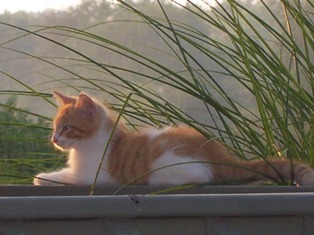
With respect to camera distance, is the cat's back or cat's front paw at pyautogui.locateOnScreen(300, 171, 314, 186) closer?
cat's front paw at pyautogui.locateOnScreen(300, 171, 314, 186)

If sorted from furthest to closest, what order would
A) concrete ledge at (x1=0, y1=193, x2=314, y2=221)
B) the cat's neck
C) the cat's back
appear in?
the cat's neck < the cat's back < concrete ledge at (x1=0, y1=193, x2=314, y2=221)

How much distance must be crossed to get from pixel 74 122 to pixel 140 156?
511mm

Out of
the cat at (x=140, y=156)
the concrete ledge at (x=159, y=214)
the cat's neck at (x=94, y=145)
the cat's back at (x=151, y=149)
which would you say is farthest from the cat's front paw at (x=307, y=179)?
the cat's neck at (x=94, y=145)

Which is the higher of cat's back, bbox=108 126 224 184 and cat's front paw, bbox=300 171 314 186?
cat's back, bbox=108 126 224 184

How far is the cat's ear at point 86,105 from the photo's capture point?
7.77 ft

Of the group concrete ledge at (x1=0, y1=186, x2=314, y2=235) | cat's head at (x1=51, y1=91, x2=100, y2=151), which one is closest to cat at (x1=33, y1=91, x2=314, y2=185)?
cat's head at (x1=51, y1=91, x2=100, y2=151)

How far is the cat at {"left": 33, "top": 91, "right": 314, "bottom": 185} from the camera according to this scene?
168 cm

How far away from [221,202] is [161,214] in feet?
0.22

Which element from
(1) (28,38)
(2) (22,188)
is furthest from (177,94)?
(2) (22,188)

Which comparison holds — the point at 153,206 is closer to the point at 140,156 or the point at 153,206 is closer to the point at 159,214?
the point at 159,214

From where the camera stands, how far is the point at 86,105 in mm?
2402

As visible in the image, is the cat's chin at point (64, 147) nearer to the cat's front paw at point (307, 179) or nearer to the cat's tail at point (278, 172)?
the cat's tail at point (278, 172)

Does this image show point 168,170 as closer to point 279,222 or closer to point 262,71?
point 262,71

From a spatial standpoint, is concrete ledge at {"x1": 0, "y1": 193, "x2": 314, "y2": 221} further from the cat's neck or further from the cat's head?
the cat's head
